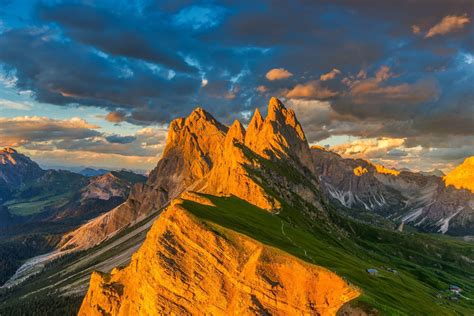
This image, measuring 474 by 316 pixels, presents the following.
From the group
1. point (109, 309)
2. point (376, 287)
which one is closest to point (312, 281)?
point (376, 287)

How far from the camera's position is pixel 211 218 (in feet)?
299

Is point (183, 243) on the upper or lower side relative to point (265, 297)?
upper

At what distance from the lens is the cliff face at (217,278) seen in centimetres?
7338

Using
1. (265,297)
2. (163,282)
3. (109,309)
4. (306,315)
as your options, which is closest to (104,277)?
(109,309)

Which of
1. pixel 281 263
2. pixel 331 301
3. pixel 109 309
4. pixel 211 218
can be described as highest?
pixel 211 218

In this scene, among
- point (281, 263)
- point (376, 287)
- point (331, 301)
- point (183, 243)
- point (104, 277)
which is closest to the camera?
point (331, 301)

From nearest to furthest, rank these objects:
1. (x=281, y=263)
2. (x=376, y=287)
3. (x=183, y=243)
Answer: (x=281, y=263) → (x=183, y=243) → (x=376, y=287)

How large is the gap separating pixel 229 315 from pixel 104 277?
39893mm

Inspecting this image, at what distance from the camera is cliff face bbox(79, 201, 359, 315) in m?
73.4

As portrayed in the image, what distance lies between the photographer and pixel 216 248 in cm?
8162

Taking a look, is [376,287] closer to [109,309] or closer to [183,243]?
[183,243]

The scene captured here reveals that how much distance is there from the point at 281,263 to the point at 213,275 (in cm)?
1334

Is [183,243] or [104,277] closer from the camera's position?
[183,243]

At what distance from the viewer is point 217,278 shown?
259 ft
